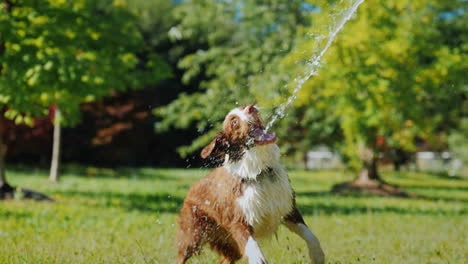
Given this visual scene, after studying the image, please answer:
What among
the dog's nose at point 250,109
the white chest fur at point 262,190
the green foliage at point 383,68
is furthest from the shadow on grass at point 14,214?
the green foliage at point 383,68

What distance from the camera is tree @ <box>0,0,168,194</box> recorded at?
710cm

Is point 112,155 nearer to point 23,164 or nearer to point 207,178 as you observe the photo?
point 23,164

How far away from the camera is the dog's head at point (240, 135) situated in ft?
10.7

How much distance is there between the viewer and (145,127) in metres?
24.6

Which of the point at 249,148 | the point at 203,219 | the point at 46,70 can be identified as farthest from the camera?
the point at 46,70

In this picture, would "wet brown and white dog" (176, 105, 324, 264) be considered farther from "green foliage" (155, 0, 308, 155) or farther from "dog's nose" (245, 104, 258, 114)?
"green foliage" (155, 0, 308, 155)

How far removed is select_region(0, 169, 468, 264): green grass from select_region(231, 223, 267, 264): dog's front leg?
1.28ft

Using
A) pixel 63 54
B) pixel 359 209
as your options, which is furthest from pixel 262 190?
pixel 359 209

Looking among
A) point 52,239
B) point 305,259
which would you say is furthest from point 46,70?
point 305,259

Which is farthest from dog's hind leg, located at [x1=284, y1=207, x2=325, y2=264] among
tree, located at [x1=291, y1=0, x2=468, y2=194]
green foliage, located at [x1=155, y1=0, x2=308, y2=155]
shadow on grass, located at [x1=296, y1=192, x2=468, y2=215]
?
green foliage, located at [x1=155, y1=0, x2=308, y2=155]

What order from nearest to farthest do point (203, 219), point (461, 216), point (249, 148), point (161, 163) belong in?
point (249, 148)
point (203, 219)
point (461, 216)
point (161, 163)

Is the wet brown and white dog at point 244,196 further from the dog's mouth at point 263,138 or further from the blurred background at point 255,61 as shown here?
the blurred background at point 255,61

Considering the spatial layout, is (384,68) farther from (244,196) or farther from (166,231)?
(244,196)

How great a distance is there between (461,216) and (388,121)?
312cm
